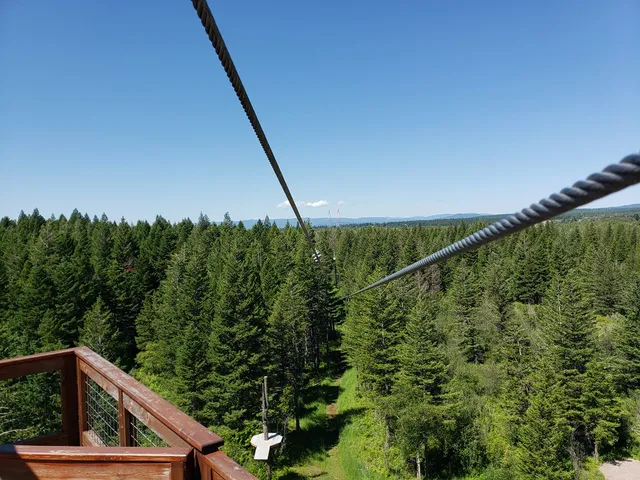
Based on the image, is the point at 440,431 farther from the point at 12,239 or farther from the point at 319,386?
the point at 12,239

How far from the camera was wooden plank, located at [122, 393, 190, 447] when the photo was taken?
135 cm

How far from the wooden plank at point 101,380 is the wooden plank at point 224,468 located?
3.44 ft

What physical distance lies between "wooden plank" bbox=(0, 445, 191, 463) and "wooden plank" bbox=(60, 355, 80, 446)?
4.99ft

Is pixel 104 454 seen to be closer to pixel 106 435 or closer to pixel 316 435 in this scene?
pixel 106 435

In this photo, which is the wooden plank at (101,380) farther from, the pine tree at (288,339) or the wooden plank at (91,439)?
the pine tree at (288,339)

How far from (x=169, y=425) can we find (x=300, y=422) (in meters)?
21.7

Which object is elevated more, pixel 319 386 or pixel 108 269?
pixel 108 269

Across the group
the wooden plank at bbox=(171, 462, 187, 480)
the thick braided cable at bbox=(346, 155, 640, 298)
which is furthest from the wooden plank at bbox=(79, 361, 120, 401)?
the thick braided cable at bbox=(346, 155, 640, 298)

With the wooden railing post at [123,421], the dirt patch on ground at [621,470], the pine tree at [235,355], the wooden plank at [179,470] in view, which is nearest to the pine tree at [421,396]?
the pine tree at [235,355]

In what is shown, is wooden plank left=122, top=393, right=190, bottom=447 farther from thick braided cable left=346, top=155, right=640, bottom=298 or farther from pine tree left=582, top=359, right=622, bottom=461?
pine tree left=582, top=359, right=622, bottom=461

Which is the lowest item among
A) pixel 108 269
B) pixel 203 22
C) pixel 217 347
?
pixel 217 347

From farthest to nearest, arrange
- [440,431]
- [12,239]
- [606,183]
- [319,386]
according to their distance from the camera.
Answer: [12,239] < [319,386] < [440,431] < [606,183]

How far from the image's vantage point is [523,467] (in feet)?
47.6

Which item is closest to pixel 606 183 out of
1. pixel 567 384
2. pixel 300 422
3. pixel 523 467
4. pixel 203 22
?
pixel 203 22
